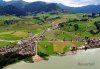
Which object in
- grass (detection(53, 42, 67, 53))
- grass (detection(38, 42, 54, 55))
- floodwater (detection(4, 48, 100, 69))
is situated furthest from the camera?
grass (detection(53, 42, 67, 53))

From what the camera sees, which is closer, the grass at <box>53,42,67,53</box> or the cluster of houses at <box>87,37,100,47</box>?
the grass at <box>53,42,67,53</box>

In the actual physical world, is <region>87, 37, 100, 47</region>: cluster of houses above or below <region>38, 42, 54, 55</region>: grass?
below

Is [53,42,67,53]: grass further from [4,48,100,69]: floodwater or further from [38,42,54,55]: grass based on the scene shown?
[4,48,100,69]: floodwater

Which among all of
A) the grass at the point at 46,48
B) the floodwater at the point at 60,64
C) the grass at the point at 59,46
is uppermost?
Result: the floodwater at the point at 60,64

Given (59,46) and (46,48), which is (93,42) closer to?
(59,46)

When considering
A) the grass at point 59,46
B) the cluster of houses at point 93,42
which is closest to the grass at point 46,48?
the grass at point 59,46

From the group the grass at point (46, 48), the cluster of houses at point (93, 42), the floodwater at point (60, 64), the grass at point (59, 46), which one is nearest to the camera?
the floodwater at point (60, 64)

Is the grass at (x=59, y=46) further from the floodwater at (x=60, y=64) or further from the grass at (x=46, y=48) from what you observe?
the floodwater at (x=60, y=64)

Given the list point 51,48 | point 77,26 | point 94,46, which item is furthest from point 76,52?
point 77,26

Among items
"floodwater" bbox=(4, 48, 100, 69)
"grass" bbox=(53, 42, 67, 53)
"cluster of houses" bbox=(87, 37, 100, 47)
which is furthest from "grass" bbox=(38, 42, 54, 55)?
"cluster of houses" bbox=(87, 37, 100, 47)

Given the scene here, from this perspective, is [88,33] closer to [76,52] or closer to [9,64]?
[76,52]

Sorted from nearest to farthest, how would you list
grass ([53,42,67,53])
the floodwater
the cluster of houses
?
1. the floodwater
2. grass ([53,42,67,53])
3. the cluster of houses
